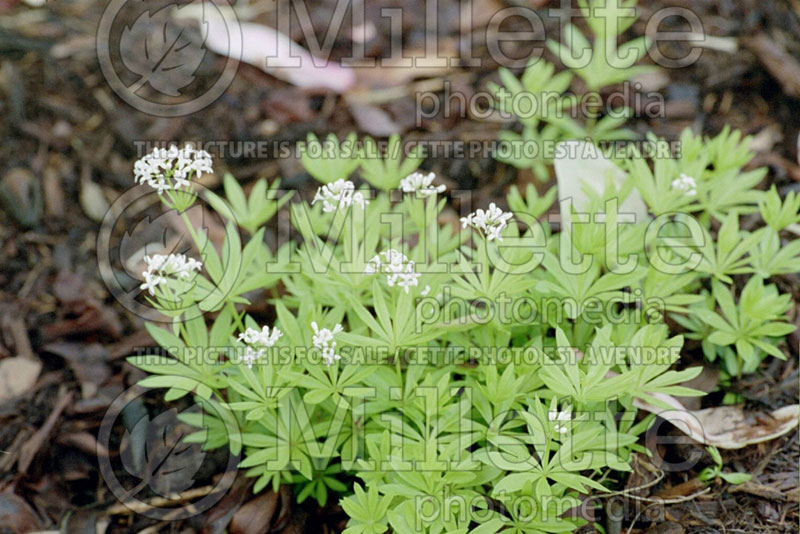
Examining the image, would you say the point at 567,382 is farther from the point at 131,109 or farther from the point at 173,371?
the point at 131,109

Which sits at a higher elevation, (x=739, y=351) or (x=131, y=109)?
(x=131, y=109)

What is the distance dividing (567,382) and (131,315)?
2060mm

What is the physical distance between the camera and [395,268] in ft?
7.59

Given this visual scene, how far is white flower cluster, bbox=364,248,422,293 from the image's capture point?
7.58 feet

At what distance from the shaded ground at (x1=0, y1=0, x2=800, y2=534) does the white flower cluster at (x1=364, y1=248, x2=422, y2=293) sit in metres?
0.89

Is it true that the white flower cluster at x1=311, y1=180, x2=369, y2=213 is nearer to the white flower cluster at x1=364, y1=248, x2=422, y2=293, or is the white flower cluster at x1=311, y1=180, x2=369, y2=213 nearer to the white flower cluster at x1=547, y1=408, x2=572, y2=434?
the white flower cluster at x1=364, y1=248, x2=422, y2=293

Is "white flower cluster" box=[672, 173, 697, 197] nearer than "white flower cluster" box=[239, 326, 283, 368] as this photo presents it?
No

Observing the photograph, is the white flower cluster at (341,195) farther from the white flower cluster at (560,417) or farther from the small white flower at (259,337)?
the white flower cluster at (560,417)

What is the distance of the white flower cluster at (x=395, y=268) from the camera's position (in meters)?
2.31

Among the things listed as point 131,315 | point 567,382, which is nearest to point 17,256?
point 131,315

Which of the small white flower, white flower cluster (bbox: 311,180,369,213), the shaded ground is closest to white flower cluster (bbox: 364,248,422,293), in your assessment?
white flower cluster (bbox: 311,180,369,213)

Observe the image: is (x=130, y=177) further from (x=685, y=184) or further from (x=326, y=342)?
(x=685, y=184)

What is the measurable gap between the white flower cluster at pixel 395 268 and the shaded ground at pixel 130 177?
89 centimetres

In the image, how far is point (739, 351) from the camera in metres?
2.69
